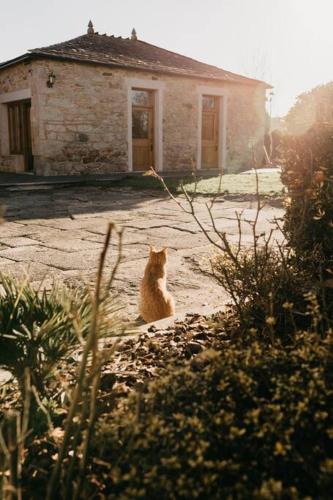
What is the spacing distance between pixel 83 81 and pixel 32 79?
5.03 feet

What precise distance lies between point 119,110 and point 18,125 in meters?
3.56

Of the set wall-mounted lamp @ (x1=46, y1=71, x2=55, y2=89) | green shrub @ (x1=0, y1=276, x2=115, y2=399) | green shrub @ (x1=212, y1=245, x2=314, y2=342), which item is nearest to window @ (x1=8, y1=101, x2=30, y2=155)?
wall-mounted lamp @ (x1=46, y1=71, x2=55, y2=89)

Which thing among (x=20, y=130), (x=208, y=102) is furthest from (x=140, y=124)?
(x=20, y=130)

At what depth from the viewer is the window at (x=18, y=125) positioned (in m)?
15.8

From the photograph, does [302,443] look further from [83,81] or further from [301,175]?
[83,81]

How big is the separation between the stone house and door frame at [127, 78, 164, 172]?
3cm

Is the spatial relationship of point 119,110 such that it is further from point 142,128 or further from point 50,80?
point 50,80

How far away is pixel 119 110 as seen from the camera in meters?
15.3

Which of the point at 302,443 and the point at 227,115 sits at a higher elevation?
the point at 227,115

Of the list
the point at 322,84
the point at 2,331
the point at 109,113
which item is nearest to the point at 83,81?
the point at 109,113

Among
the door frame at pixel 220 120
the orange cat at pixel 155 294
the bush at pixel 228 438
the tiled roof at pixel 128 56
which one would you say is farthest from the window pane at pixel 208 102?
the bush at pixel 228 438

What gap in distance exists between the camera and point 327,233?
270cm

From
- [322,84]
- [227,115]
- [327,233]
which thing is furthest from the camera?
[227,115]

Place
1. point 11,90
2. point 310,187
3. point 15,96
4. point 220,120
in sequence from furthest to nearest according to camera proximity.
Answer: point 220,120
point 11,90
point 15,96
point 310,187
